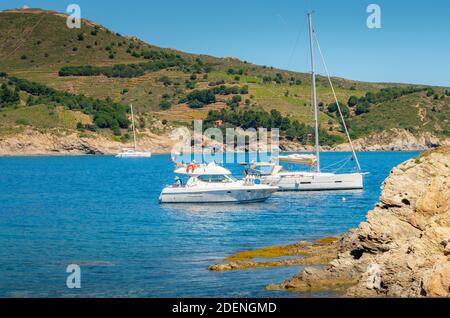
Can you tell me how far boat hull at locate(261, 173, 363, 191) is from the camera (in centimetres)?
6038

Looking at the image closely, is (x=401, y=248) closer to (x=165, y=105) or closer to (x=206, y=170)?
(x=206, y=170)

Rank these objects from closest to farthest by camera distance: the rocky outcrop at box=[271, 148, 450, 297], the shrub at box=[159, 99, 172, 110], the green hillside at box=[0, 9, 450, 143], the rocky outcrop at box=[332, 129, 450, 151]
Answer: the rocky outcrop at box=[271, 148, 450, 297], the green hillside at box=[0, 9, 450, 143], the rocky outcrop at box=[332, 129, 450, 151], the shrub at box=[159, 99, 172, 110]

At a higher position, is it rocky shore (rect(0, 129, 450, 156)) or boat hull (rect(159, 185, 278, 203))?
rocky shore (rect(0, 129, 450, 156))

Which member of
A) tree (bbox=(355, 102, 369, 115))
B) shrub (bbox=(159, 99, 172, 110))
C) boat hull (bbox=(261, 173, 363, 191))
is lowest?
boat hull (bbox=(261, 173, 363, 191))

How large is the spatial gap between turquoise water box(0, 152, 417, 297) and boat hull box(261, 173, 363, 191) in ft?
3.20

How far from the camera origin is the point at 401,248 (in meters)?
19.0

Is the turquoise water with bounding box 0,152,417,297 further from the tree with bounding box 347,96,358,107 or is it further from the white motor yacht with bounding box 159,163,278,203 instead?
the tree with bounding box 347,96,358,107

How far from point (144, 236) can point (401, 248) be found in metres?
18.3

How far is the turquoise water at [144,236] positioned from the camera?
22.2 m

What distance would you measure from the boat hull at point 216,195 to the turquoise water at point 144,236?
903mm

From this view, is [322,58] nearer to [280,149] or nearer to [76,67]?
[280,149]

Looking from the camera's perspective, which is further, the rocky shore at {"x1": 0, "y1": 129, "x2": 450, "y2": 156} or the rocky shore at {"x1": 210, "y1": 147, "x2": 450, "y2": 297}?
the rocky shore at {"x1": 0, "y1": 129, "x2": 450, "y2": 156}

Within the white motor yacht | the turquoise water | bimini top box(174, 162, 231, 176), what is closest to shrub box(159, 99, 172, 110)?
the turquoise water

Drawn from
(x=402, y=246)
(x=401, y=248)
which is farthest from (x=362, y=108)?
(x=401, y=248)
